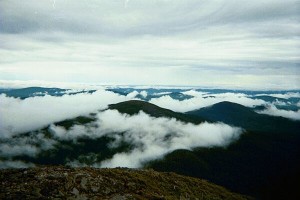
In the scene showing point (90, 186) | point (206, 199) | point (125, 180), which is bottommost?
point (206, 199)

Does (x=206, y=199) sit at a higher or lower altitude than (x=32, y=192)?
lower

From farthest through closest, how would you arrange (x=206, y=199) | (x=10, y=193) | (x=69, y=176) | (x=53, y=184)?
(x=206, y=199) → (x=69, y=176) → (x=53, y=184) → (x=10, y=193)

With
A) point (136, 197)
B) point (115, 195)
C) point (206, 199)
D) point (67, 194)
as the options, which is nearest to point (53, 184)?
point (67, 194)

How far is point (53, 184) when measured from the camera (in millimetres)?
63156

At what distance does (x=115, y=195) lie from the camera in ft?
211

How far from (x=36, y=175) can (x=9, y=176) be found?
6.14 m

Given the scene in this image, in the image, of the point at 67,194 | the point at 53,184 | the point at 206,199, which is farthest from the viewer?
the point at 206,199

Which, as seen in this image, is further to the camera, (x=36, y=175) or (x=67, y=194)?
(x=36, y=175)

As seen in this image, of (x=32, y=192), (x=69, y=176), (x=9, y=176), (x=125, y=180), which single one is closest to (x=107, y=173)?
(x=125, y=180)

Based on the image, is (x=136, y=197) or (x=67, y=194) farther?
(x=136, y=197)

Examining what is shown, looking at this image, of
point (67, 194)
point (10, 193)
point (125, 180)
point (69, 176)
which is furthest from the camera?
point (125, 180)

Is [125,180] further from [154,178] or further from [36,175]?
[154,178]

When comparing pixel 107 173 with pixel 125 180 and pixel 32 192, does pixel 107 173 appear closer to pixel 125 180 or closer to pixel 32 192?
pixel 125 180

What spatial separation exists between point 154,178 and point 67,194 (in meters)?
65.6
